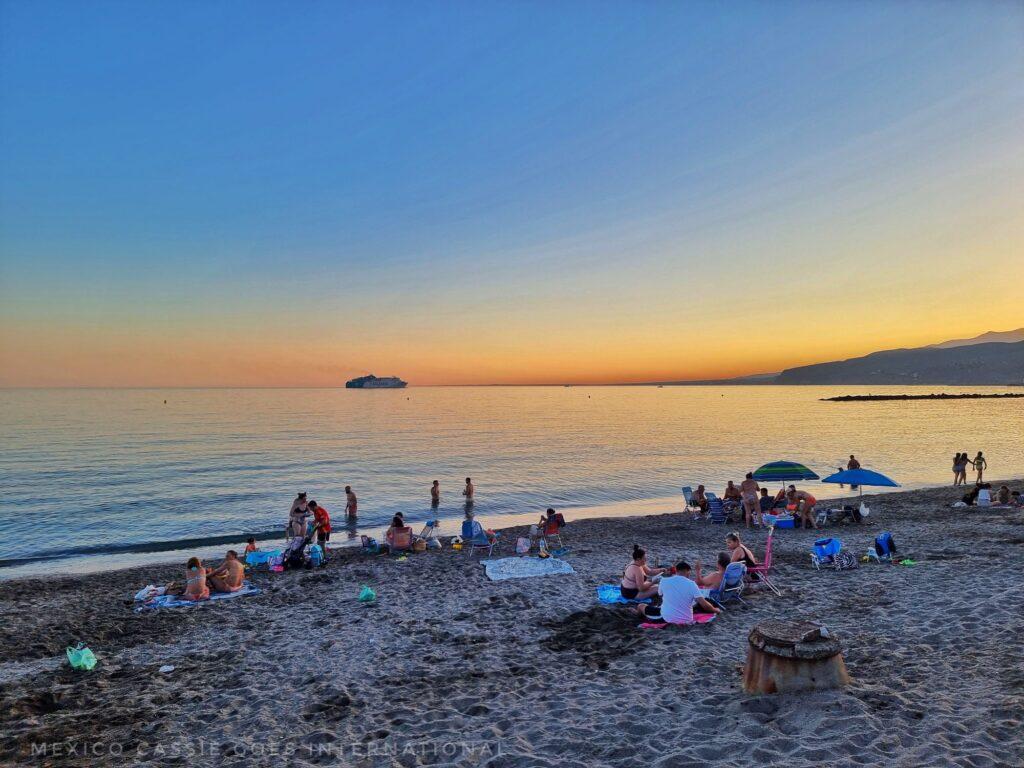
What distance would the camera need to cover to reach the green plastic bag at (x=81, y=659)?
7730mm

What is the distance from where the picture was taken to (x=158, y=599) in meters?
10.8

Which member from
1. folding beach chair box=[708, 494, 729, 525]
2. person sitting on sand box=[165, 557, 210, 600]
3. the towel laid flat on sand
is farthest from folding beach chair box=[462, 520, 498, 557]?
folding beach chair box=[708, 494, 729, 525]

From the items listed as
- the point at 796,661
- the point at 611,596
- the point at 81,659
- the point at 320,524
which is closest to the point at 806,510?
the point at 611,596

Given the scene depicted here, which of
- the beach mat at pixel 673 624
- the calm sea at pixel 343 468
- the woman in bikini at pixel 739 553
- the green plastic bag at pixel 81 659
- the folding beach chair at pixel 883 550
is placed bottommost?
the calm sea at pixel 343 468

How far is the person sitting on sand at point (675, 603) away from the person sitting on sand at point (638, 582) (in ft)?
1.95

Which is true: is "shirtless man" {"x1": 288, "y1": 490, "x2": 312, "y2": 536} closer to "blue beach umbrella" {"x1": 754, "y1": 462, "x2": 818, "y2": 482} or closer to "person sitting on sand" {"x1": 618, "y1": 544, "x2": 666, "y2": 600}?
"person sitting on sand" {"x1": 618, "y1": 544, "x2": 666, "y2": 600}

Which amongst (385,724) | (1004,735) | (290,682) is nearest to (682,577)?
(1004,735)

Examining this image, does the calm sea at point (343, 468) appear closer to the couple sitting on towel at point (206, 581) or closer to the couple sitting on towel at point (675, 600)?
the couple sitting on towel at point (206, 581)

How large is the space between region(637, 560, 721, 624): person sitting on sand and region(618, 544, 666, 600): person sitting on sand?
596 millimetres

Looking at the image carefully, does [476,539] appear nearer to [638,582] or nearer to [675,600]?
[638,582]

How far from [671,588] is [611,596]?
1.65m

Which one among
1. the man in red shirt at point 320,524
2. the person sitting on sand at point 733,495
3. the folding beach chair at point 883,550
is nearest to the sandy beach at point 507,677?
the folding beach chair at point 883,550

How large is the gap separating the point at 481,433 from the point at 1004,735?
5675 centimetres

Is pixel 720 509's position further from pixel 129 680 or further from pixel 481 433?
pixel 481 433
